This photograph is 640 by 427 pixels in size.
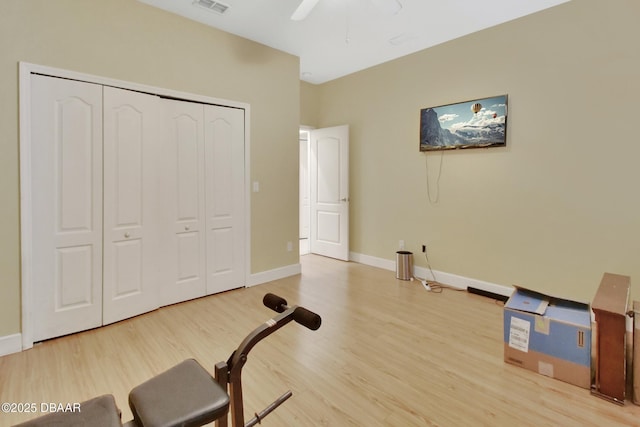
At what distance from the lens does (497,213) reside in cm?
350

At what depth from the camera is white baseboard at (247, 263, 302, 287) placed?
3.94 m

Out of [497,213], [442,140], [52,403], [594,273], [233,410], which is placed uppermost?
[442,140]

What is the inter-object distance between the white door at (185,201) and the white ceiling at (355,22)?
3.17ft

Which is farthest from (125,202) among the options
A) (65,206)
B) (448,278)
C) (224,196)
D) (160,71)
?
(448,278)

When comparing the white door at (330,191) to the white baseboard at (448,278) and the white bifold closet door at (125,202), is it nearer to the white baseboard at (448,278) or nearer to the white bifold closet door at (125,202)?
the white baseboard at (448,278)

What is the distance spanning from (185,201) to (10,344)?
1.70m

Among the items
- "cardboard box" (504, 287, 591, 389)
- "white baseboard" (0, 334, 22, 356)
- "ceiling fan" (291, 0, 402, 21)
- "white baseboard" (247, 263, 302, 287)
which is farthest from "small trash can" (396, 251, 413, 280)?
"white baseboard" (0, 334, 22, 356)

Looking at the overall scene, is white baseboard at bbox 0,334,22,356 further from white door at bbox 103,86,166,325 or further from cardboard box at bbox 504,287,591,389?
cardboard box at bbox 504,287,591,389

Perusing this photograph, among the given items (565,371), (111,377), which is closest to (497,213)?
(565,371)

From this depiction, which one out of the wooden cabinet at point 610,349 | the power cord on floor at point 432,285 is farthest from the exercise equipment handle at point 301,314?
the power cord on floor at point 432,285

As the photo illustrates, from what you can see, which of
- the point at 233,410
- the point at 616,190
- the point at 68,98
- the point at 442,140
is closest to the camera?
the point at 233,410

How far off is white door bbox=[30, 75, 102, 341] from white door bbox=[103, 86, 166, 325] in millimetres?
73

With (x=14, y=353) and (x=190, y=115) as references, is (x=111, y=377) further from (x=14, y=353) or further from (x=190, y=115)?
(x=190, y=115)

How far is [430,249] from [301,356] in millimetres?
2422
